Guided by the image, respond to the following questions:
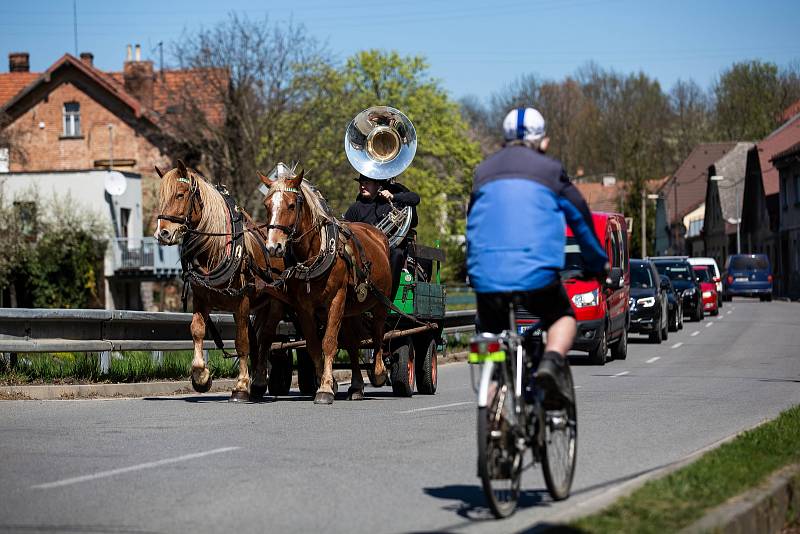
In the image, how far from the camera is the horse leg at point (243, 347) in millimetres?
13703

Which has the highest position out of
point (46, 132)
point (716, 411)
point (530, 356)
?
point (46, 132)

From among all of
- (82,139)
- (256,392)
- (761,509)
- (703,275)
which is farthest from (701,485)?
(82,139)

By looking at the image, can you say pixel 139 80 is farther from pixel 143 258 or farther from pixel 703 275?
pixel 703 275

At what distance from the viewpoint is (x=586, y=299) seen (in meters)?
22.6

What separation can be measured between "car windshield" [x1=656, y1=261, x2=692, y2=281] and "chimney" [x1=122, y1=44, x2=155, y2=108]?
32855mm

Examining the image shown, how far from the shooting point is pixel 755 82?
90.1 metres

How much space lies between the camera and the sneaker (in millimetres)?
6918

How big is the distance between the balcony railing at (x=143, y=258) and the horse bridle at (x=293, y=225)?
45452 mm

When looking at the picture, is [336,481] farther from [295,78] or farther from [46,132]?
[46,132]

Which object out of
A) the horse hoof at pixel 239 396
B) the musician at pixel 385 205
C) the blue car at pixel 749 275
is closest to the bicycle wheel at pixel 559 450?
the horse hoof at pixel 239 396

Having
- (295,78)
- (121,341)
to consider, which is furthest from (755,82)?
(121,341)

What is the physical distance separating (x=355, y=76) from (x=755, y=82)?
98.8ft

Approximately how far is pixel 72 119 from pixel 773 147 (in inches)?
1667

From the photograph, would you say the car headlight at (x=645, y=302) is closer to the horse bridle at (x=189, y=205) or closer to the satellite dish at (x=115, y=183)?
the horse bridle at (x=189, y=205)
